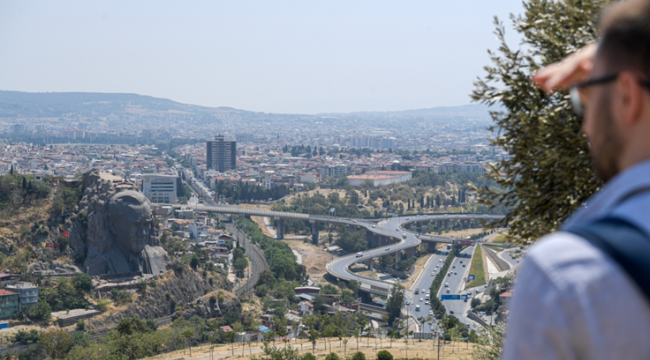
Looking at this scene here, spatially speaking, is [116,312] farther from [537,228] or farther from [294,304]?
[537,228]

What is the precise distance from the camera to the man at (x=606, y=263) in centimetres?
64

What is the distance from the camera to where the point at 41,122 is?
147250 millimetres

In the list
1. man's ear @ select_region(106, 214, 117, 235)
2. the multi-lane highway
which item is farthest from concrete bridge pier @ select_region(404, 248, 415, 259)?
man's ear @ select_region(106, 214, 117, 235)

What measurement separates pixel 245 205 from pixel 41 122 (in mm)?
114462

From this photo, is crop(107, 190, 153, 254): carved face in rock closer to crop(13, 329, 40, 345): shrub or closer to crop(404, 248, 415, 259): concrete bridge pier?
crop(13, 329, 40, 345): shrub

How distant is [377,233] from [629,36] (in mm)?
38363

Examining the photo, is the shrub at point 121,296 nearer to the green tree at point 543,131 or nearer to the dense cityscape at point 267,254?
the dense cityscape at point 267,254

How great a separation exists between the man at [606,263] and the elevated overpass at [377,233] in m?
27.5

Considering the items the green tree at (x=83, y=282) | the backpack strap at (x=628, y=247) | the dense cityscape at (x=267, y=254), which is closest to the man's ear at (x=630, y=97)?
the backpack strap at (x=628, y=247)

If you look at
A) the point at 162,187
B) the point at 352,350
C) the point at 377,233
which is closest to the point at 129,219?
the point at 352,350

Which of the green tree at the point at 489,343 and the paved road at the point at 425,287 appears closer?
the green tree at the point at 489,343

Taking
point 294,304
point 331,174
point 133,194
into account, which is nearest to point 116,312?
point 133,194

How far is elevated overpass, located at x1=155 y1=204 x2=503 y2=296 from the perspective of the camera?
30.5 metres

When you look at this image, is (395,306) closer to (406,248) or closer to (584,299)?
(406,248)
